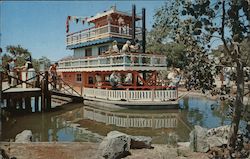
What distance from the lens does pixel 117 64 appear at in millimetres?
18078

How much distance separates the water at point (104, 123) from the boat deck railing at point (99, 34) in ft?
24.7

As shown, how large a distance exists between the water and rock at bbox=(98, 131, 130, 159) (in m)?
4.32

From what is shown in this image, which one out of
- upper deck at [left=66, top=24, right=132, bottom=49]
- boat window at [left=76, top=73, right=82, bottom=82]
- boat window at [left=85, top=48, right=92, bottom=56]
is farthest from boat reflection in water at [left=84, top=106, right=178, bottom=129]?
boat window at [left=76, top=73, right=82, bottom=82]

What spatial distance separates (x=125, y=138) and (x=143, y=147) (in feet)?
2.38

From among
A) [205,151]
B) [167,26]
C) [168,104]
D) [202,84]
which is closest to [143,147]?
[205,151]

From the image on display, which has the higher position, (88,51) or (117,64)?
(88,51)

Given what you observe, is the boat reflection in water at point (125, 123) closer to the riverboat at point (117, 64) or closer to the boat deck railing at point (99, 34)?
the riverboat at point (117, 64)

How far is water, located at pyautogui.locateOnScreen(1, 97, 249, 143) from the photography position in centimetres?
1109

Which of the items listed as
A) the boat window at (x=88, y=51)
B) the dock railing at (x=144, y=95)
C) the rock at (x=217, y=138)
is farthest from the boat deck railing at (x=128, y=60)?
the rock at (x=217, y=138)

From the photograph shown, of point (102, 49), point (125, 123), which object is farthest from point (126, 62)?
point (102, 49)

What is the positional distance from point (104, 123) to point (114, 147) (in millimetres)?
7973

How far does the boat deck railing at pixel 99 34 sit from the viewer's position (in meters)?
22.9

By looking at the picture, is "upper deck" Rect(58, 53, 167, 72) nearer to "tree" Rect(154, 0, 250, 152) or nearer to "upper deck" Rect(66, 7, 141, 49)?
"upper deck" Rect(66, 7, 141, 49)

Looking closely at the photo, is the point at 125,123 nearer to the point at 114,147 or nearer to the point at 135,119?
the point at 135,119
